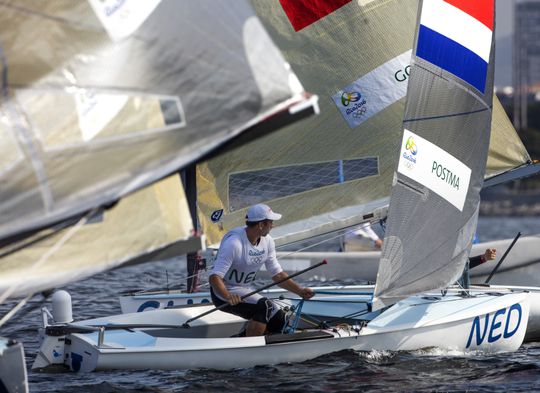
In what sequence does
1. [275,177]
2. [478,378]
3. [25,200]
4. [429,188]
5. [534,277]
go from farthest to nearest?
[534,277]
[275,177]
[429,188]
[478,378]
[25,200]

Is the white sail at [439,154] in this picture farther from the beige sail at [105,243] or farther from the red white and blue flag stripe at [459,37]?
the beige sail at [105,243]

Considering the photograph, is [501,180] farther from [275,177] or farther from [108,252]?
[108,252]

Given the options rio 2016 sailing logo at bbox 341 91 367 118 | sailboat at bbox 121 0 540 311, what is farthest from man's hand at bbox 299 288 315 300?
rio 2016 sailing logo at bbox 341 91 367 118

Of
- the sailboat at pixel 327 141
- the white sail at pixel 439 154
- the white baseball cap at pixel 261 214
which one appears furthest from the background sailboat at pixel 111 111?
the sailboat at pixel 327 141

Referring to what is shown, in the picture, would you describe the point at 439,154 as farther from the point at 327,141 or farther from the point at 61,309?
the point at 61,309

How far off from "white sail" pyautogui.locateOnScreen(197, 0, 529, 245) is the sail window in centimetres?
1

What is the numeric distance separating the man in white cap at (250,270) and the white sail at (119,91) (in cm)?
224

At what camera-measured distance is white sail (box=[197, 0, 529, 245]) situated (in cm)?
1184

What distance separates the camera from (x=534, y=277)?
549 inches

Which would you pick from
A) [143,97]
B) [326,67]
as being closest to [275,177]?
[326,67]

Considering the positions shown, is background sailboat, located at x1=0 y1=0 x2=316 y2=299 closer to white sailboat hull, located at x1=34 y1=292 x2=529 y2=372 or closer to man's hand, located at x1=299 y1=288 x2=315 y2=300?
white sailboat hull, located at x1=34 y1=292 x2=529 y2=372

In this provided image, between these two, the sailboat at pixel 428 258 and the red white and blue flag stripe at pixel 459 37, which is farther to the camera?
the red white and blue flag stripe at pixel 459 37

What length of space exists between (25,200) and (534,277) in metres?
9.07

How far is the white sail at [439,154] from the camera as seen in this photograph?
31.1ft
